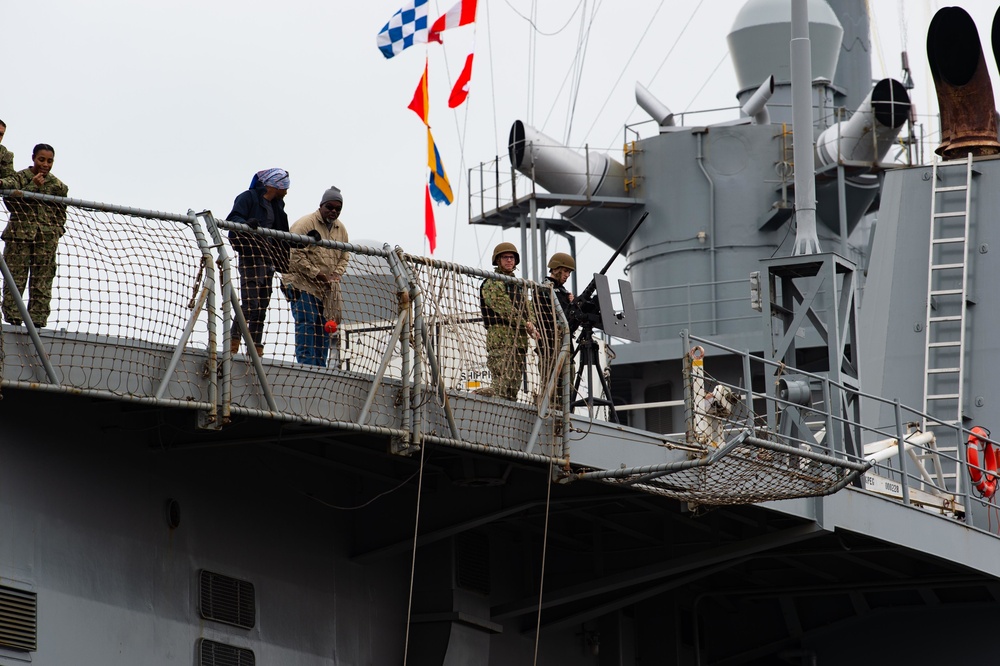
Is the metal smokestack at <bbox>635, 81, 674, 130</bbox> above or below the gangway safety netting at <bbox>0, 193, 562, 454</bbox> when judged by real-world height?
above

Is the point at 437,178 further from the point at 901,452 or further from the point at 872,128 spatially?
the point at 872,128

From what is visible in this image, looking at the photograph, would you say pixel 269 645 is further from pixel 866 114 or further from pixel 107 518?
pixel 866 114

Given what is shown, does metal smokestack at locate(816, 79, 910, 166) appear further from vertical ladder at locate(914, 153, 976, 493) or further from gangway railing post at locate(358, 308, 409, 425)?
gangway railing post at locate(358, 308, 409, 425)

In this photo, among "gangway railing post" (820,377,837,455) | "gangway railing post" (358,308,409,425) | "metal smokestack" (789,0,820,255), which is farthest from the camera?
"metal smokestack" (789,0,820,255)

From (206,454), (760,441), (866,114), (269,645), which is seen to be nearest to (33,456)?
(206,454)

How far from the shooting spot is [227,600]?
11.7m

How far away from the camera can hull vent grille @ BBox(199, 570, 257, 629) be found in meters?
11.5

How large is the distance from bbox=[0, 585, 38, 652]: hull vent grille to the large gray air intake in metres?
14.1

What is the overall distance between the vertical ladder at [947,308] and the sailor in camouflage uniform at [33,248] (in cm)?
990

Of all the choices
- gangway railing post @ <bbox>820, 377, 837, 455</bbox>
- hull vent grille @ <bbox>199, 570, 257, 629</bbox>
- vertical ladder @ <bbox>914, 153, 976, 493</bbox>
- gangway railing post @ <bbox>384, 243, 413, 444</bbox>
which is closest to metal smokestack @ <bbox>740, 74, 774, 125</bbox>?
vertical ladder @ <bbox>914, 153, 976, 493</bbox>

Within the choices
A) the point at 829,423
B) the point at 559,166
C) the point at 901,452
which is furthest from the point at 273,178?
the point at 559,166

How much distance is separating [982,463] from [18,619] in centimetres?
1006

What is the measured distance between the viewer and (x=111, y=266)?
10164mm

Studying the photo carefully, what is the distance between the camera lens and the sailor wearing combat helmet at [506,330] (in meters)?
11.8
